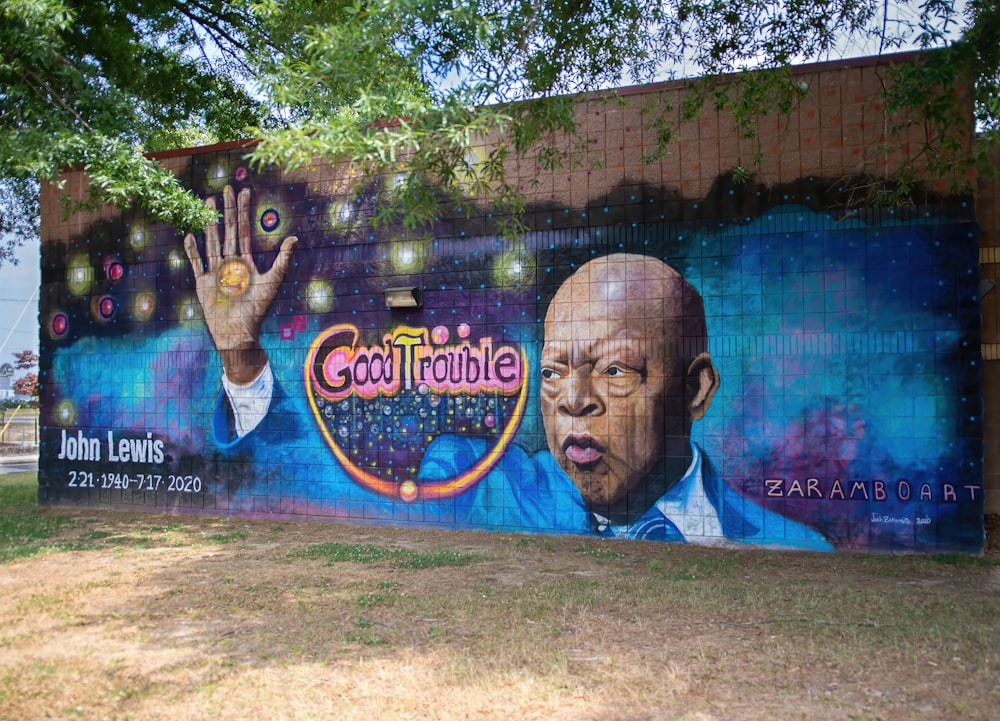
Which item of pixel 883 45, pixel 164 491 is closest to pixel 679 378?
pixel 883 45

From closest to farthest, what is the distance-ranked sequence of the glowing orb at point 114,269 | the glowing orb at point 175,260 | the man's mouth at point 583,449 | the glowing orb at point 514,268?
the man's mouth at point 583,449 < the glowing orb at point 514,268 < the glowing orb at point 175,260 < the glowing orb at point 114,269

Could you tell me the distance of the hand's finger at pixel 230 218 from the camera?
11.8 meters

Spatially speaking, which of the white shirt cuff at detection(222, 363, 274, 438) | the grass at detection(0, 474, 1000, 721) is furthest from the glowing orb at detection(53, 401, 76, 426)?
the grass at detection(0, 474, 1000, 721)

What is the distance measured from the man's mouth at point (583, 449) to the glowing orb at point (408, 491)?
205cm

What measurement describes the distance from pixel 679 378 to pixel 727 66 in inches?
129

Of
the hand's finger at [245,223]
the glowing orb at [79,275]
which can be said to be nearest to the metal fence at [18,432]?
the glowing orb at [79,275]

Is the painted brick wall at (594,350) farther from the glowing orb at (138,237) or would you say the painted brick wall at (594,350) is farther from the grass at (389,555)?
the grass at (389,555)

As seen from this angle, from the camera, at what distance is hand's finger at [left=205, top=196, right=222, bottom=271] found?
1188 centimetres

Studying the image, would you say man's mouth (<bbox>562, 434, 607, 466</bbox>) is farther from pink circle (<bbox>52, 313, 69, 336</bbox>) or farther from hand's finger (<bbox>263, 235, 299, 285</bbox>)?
pink circle (<bbox>52, 313, 69, 336</bbox>)

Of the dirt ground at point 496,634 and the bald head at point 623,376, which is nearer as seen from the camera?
the dirt ground at point 496,634

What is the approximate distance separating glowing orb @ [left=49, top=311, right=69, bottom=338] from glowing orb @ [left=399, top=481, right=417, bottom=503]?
20.1ft

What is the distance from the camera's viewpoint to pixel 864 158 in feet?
27.1

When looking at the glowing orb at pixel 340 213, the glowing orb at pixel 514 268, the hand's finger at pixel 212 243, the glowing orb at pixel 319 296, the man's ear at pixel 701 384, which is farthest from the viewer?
the hand's finger at pixel 212 243

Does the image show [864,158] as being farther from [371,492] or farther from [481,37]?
[371,492]
